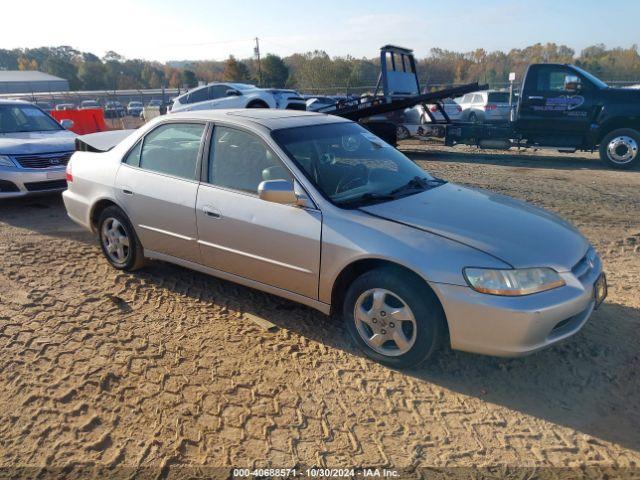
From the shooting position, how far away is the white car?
15.5m

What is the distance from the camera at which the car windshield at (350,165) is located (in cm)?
352

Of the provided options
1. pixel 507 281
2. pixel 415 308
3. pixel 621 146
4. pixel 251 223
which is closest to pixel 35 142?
pixel 251 223

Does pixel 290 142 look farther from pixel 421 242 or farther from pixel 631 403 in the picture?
pixel 631 403

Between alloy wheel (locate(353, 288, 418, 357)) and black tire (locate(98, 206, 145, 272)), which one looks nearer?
alloy wheel (locate(353, 288, 418, 357))

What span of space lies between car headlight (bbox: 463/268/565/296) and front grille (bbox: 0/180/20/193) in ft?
22.0

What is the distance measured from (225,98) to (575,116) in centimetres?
992

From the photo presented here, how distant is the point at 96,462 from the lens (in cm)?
242

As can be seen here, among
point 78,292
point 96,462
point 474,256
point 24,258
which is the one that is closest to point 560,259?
point 474,256

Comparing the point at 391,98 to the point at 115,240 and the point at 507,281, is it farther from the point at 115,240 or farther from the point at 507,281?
the point at 507,281

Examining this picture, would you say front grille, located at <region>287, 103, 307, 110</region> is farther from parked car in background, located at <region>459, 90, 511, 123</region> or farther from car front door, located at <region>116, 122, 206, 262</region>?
car front door, located at <region>116, 122, 206, 262</region>

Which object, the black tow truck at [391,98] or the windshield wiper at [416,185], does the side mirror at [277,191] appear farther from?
the black tow truck at [391,98]

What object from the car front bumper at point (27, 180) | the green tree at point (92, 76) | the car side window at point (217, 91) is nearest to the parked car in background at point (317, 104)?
the car side window at point (217, 91)

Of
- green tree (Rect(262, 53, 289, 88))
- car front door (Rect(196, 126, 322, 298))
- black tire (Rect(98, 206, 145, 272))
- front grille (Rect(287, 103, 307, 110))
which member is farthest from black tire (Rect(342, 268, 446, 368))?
green tree (Rect(262, 53, 289, 88))

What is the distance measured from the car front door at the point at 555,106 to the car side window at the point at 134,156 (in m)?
9.66
